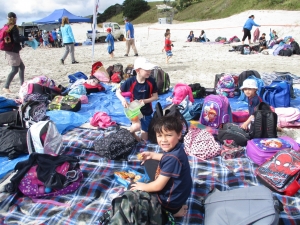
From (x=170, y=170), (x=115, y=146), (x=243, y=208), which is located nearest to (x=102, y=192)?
(x=115, y=146)

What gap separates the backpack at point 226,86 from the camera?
643 cm

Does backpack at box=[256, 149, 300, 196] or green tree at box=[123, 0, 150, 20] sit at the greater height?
green tree at box=[123, 0, 150, 20]

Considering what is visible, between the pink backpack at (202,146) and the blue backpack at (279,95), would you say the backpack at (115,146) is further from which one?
the blue backpack at (279,95)

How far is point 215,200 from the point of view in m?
2.50

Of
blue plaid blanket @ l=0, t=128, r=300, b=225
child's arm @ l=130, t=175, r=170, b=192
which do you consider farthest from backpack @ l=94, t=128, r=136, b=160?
child's arm @ l=130, t=175, r=170, b=192

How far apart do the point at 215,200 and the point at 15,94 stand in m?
6.06

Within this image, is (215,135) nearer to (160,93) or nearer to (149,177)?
(149,177)

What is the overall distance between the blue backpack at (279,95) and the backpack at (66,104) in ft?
13.3

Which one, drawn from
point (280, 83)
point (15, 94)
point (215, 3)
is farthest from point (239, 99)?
point (215, 3)

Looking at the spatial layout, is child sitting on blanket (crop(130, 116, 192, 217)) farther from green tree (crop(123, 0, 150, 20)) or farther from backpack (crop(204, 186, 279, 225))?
green tree (crop(123, 0, 150, 20))

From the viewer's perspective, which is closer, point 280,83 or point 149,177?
point 149,177

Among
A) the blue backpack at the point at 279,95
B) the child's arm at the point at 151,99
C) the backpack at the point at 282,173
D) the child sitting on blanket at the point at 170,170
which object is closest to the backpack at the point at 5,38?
the child's arm at the point at 151,99

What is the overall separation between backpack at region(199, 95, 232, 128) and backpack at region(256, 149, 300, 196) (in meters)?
1.57

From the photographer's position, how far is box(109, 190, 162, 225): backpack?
6.94 feet
